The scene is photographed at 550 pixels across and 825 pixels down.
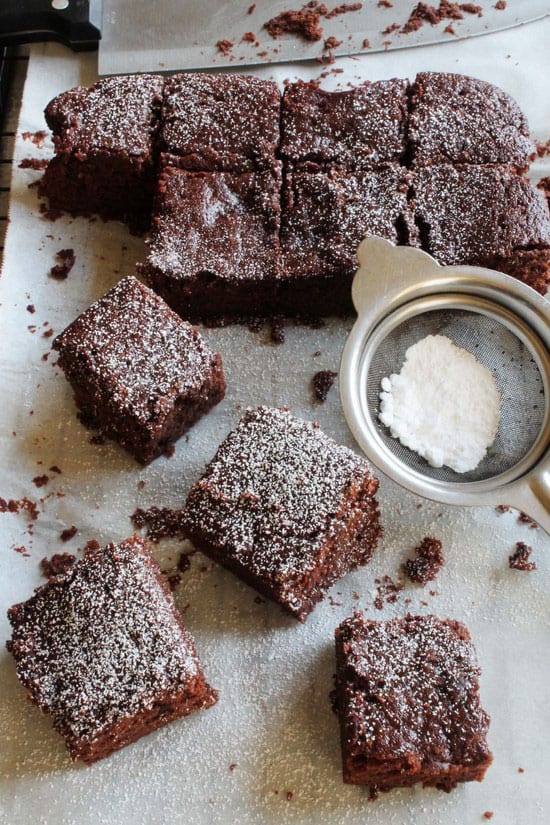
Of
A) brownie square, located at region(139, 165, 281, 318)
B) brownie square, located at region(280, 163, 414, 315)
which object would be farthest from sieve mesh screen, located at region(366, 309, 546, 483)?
brownie square, located at region(139, 165, 281, 318)

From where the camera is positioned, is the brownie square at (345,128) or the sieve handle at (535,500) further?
the brownie square at (345,128)

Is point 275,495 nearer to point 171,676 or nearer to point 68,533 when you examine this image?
point 171,676

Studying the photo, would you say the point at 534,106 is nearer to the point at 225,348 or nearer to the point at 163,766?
the point at 225,348

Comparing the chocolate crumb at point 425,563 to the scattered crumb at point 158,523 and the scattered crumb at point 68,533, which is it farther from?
the scattered crumb at point 68,533

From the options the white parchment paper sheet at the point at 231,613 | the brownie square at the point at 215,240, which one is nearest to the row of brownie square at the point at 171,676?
the white parchment paper sheet at the point at 231,613

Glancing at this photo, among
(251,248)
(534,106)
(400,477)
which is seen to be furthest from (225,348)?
(534,106)

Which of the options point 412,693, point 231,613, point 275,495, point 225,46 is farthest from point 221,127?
point 412,693
